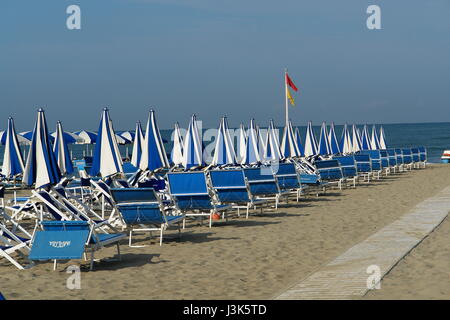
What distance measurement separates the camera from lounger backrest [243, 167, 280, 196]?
13.0m

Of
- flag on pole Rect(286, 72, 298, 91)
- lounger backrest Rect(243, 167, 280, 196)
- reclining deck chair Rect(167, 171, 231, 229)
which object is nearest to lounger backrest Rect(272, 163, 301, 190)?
lounger backrest Rect(243, 167, 280, 196)

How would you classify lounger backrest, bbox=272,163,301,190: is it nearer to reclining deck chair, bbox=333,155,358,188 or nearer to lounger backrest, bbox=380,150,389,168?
reclining deck chair, bbox=333,155,358,188

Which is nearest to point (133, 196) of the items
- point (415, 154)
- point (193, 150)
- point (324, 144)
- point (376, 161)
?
point (193, 150)

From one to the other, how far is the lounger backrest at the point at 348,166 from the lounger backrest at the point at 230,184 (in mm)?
7133

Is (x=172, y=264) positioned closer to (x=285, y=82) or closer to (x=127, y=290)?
(x=127, y=290)

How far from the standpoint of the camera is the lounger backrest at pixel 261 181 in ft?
42.5

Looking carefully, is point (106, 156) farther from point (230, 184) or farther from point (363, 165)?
point (363, 165)

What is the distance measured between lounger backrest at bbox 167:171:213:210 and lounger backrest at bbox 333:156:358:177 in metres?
8.53

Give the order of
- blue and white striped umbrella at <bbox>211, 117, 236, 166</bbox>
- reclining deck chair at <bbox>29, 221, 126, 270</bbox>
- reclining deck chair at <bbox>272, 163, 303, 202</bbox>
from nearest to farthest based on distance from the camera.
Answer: reclining deck chair at <bbox>29, 221, 126, 270</bbox>, reclining deck chair at <bbox>272, 163, 303, 202</bbox>, blue and white striped umbrella at <bbox>211, 117, 236, 166</bbox>

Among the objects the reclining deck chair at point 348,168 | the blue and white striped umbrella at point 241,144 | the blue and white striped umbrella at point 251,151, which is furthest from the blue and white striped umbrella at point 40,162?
the blue and white striped umbrella at point 241,144

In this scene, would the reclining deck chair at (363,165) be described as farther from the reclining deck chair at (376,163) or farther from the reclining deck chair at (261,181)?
the reclining deck chair at (261,181)

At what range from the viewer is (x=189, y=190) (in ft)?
34.9

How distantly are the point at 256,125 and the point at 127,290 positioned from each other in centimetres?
1682
